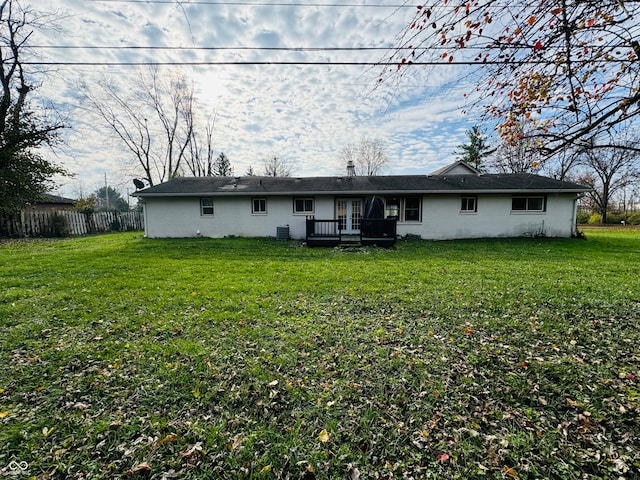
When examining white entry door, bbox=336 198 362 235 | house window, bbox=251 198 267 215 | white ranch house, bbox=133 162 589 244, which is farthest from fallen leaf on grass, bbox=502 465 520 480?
house window, bbox=251 198 267 215

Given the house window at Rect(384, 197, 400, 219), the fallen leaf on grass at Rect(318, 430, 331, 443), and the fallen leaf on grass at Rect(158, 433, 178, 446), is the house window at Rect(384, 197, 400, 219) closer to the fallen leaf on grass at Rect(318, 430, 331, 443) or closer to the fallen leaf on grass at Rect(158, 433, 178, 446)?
the fallen leaf on grass at Rect(318, 430, 331, 443)

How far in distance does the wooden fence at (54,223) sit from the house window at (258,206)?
11538 mm

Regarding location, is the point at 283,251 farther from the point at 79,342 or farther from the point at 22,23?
the point at 22,23

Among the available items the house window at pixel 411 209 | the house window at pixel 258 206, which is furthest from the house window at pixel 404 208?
the house window at pixel 258 206

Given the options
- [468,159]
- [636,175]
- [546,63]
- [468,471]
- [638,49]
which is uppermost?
[468,159]

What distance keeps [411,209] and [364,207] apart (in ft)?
9.08

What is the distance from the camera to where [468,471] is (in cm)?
190

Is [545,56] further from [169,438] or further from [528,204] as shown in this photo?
[528,204]

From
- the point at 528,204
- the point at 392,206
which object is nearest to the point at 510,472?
the point at 392,206

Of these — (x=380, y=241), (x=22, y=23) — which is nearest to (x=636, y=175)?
(x=380, y=241)

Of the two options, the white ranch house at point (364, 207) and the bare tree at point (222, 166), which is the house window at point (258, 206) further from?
the bare tree at point (222, 166)

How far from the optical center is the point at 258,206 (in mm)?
14289

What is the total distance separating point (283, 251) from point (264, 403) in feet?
26.8

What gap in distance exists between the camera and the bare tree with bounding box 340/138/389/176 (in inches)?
1303
